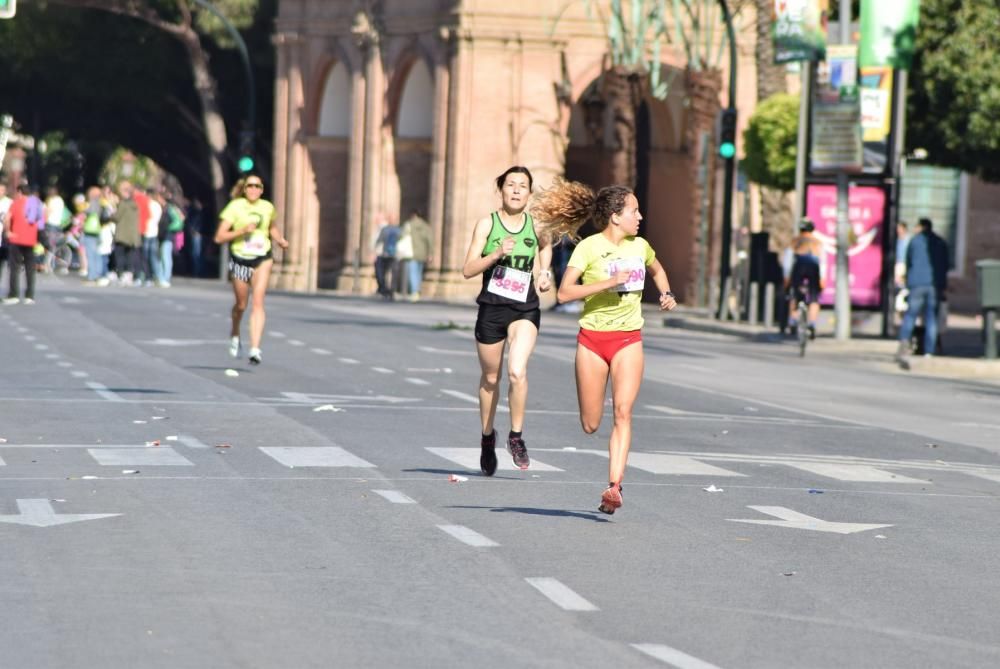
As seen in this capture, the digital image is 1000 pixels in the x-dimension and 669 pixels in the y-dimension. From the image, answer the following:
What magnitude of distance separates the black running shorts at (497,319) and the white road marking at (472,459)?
0.88m

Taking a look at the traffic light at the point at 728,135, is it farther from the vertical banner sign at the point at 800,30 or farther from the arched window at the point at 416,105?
the arched window at the point at 416,105

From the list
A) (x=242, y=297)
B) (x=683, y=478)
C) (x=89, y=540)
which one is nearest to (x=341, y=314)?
(x=242, y=297)

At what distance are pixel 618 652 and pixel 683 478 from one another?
6093 mm

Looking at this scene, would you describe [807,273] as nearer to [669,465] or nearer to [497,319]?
[669,465]

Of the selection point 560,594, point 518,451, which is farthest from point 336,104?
point 560,594

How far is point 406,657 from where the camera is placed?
7516 millimetres

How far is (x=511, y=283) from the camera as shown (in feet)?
43.3

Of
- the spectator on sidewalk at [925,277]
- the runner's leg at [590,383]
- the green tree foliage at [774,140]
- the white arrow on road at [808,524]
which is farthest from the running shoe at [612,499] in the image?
the green tree foliage at [774,140]

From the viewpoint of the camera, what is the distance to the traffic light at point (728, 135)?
38.4m

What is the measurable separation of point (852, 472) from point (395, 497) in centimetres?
373

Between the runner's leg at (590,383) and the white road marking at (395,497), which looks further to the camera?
the white road marking at (395,497)

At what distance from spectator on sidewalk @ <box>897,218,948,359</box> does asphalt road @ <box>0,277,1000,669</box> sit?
7.29 meters

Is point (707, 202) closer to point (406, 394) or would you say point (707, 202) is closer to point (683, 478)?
point (406, 394)

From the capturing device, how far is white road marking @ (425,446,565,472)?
14.0m
